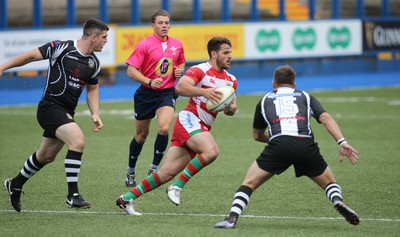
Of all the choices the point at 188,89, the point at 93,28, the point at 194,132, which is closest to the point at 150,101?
the point at 93,28

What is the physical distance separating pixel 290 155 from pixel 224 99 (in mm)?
1307

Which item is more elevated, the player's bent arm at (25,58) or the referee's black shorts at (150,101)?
the player's bent arm at (25,58)

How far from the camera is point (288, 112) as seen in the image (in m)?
8.84

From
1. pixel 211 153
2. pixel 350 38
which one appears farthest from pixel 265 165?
pixel 350 38

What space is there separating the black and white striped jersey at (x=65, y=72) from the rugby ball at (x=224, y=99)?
1428 mm

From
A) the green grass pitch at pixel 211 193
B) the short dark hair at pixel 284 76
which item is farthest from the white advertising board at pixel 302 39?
the short dark hair at pixel 284 76

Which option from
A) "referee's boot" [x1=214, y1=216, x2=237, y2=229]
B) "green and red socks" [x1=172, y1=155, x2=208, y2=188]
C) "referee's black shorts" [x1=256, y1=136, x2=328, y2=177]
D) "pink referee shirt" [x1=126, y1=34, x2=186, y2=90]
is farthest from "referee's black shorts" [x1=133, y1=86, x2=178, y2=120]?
"referee's boot" [x1=214, y1=216, x2=237, y2=229]

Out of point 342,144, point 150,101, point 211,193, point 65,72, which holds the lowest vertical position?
point 211,193

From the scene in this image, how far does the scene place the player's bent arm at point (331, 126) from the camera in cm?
865

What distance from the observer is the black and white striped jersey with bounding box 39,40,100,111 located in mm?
10008

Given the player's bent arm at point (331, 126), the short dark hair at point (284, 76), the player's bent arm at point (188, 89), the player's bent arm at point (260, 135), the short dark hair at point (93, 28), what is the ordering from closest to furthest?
the player's bent arm at point (331, 126)
the short dark hair at point (284, 76)
the player's bent arm at point (260, 135)
the player's bent arm at point (188, 89)
the short dark hair at point (93, 28)

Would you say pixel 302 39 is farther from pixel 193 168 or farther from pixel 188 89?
pixel 188 89

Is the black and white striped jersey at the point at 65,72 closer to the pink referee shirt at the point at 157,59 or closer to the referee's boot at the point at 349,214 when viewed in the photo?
the pink referee shirt at the point at 157,59

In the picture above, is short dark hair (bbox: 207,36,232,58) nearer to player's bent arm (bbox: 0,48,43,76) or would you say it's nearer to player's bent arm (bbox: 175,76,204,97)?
player's bent arm (bbox: 175,76,204,97)
